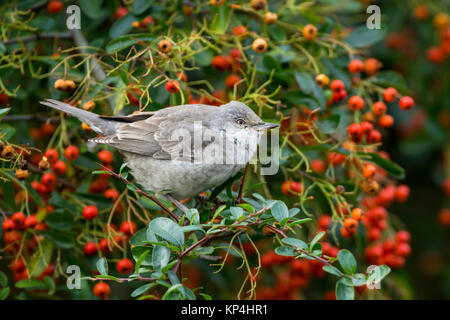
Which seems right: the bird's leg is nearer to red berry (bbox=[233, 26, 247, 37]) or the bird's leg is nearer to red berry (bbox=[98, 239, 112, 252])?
red berry (bbox=[98, 239, 112, 252])

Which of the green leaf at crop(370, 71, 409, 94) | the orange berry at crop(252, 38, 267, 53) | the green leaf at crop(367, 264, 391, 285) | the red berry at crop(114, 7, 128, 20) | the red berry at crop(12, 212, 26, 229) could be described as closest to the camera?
the green leaf at crop(367, 264, 391, 285)

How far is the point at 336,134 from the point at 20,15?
89.7 inches

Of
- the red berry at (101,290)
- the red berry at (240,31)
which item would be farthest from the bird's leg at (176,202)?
the red berry at (240,31)

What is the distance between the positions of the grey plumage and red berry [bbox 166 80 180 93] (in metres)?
0.15

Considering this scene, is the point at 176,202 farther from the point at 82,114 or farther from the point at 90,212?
the point at 82,114

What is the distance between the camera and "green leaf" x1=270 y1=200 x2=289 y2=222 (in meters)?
2.32

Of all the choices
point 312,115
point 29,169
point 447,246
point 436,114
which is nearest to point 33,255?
point 29,169

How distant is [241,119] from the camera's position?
3.15 meters

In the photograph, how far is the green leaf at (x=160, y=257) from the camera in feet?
7.14

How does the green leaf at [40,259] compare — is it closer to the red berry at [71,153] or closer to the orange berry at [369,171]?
the red berry at [71,153]

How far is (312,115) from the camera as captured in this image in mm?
3270

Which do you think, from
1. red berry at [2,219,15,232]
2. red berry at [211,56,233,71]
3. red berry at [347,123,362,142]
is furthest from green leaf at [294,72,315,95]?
red berry at [2,219,15,232]

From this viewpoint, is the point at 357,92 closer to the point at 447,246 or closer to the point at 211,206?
the point at 211,206

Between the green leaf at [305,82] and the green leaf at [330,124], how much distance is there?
0.68 feet
